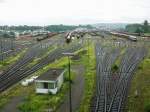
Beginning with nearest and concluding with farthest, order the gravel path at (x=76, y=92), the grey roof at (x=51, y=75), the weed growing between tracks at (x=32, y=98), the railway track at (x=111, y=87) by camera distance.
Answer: the railway track at (x=111, y=87), the gravel path at (x=76, y=92), the weed growing between tracks at (x=32, y=98), the grey roof at (x=51, y=75)

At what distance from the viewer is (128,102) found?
30.2 m

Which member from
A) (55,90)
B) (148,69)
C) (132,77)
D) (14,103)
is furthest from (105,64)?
(14,103)

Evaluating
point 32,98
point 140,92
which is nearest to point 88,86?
point 140,92

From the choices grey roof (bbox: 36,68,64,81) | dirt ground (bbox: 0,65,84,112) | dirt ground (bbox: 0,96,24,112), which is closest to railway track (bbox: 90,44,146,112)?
dirt ground (bbox: 0,65,84,112)

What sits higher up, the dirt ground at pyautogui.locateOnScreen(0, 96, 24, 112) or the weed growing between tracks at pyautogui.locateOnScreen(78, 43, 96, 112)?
the weed growing between tracks at pyautogui.locateOnScreen(78, 43, 96, 112)

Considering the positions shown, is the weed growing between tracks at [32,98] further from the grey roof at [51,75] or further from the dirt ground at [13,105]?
the grey roof at [51,75]

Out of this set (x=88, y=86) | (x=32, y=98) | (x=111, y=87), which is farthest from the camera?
(x=88, y=86)

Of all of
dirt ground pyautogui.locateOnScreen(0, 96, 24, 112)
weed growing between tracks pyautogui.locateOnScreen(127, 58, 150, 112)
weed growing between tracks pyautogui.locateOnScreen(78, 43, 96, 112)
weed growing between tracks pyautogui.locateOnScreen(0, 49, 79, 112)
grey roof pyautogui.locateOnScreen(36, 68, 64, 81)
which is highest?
grey roof pyautogui.locateOnScreen(36, 68, 64, 81)

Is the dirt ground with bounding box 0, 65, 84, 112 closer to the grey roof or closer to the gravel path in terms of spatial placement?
the gravel path

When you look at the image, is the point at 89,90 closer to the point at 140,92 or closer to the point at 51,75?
the point at 51,75

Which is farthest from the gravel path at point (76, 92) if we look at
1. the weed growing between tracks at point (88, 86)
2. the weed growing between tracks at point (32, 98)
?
the weed growing between tracks at point (32, 98)

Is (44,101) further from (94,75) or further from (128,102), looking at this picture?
(94,75)

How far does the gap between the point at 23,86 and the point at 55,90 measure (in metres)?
6.08

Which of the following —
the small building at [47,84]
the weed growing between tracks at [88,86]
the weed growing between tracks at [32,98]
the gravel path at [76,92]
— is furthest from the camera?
→ the small building at [47,84]
